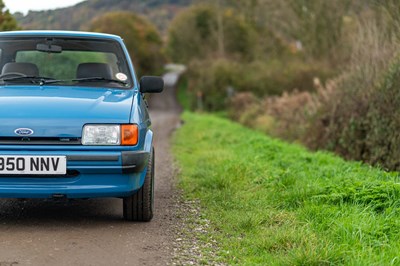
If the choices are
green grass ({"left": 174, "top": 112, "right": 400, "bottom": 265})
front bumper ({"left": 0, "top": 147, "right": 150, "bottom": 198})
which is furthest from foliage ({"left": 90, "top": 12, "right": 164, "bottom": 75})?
front bumper ({"left": 0, "top": 147, "right": 150, "bottom": 198})

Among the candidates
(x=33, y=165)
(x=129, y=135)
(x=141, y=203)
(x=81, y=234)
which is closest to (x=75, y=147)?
(x=33, y=165)

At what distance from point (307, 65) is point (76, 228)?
27.4 meters

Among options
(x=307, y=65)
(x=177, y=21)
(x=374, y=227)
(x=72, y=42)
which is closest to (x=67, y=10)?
(x=72, y=42)

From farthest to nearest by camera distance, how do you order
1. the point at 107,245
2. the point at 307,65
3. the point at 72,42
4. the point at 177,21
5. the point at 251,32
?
the point at 177,21 → the point at 251,32 → the point at 307,65 → the point at 72,42 → the point at 107,245

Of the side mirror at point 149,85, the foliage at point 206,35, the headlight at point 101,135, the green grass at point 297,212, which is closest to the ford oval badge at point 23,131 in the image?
the headlight at point 101,135

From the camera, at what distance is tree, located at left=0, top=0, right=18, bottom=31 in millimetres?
12969

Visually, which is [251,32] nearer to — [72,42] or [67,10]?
[67,10]

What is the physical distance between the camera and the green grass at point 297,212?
4.61 m

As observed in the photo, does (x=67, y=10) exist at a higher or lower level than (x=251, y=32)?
higher

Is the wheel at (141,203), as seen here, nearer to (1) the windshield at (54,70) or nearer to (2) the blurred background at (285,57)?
(1) the windshield at (54,70)

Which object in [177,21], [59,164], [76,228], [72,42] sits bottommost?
[177,21]

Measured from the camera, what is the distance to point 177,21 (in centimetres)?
6600

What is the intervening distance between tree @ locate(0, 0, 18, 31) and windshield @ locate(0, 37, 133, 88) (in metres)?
5.97

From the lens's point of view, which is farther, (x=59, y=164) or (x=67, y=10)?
(x=67, y=10)
